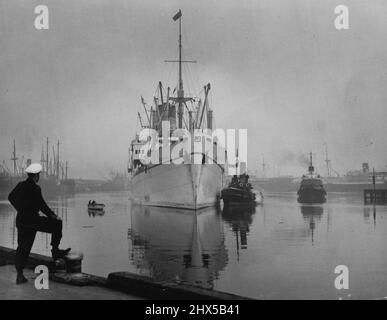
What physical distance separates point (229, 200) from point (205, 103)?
43.1ft

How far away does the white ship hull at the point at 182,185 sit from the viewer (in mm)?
42562

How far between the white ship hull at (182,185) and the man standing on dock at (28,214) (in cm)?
3482

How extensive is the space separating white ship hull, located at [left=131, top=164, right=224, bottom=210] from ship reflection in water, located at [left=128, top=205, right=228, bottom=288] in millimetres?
13868

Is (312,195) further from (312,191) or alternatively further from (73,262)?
(73,262)

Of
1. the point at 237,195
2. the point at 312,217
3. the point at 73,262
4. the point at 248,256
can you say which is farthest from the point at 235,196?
the point at 73,262

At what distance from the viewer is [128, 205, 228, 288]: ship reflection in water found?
12640 millimetres

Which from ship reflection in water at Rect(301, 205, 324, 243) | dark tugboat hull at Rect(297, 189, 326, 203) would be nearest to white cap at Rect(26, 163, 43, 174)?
ship reflection in water at Rect(301, 205, 324, 243)

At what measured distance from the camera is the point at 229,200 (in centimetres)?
5512

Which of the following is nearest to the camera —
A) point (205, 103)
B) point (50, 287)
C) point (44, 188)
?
point (50, 287)

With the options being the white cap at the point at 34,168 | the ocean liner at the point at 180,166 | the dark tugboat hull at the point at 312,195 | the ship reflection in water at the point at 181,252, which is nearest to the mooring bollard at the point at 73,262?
the ship reflection in water at the point at 181,252

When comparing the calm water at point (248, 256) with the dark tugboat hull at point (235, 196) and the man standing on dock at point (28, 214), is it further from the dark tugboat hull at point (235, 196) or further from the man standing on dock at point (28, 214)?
the dark tugboat hull at point (235, 196)
